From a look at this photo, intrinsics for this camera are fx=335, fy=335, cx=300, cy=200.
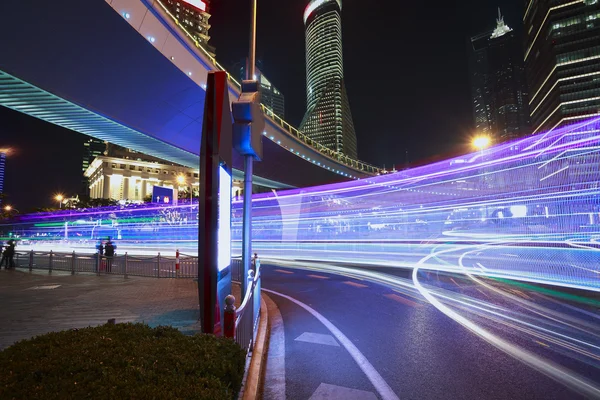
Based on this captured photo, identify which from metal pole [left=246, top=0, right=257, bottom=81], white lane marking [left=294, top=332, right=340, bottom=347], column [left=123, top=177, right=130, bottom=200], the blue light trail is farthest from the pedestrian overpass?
column [left=123, top=177, right=130, bottom=200]

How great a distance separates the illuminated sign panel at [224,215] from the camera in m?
5.73

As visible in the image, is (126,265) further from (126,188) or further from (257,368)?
(126,188)

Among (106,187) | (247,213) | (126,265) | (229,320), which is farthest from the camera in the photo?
(106,187)

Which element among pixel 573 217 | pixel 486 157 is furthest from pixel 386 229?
pixel 573 217

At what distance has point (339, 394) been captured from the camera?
4.16m

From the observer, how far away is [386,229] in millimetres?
26656

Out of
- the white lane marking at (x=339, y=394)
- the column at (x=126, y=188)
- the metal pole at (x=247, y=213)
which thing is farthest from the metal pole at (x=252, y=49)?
the column at (x=126, y=188)

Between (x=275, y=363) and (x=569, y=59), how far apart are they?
459 feet

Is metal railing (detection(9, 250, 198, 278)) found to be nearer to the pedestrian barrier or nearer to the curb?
the pedestrian barrier

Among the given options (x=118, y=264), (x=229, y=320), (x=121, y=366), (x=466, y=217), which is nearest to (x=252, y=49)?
(x=229, y=320)

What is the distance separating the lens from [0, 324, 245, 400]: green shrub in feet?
8.32

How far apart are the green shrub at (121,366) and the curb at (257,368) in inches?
23.5

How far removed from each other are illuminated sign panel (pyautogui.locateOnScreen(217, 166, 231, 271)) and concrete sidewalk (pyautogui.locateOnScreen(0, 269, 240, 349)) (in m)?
1.70

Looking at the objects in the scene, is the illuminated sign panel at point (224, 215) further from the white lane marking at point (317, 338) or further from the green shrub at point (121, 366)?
the white lane marking at point (317, 338)
